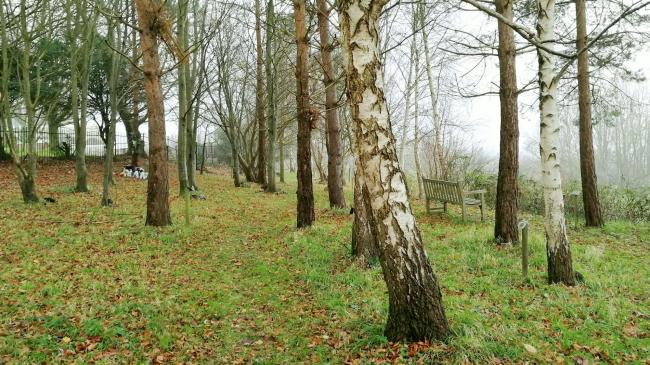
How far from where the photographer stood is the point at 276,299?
17.5 feet

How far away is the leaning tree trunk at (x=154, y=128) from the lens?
8680 millimetres

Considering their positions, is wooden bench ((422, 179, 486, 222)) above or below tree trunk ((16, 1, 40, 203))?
below

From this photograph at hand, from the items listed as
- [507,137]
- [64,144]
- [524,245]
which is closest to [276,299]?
[524,245]

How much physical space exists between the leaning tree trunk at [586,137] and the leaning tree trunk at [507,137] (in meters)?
3.53

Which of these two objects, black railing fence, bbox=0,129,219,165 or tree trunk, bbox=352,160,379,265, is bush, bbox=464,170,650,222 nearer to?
tree trunk, bbox=352,160,379,265

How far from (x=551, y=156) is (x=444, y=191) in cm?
539

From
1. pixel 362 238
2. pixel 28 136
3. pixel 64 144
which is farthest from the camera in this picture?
pixel 64 144

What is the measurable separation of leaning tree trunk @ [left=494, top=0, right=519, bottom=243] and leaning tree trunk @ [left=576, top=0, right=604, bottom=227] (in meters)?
3.53

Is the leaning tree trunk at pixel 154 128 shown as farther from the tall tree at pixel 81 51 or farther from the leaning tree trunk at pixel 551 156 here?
the leaning tree trunk at pixel 551 156

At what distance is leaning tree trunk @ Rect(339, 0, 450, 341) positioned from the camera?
357 cm

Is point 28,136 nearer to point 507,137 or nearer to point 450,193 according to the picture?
point 450,193

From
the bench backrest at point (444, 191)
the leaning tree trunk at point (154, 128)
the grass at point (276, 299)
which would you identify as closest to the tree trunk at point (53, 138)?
the grass at point (276, 299)

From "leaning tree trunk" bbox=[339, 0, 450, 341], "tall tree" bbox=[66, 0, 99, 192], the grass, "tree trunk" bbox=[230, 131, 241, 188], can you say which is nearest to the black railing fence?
"tree trunk" bbox=[230, 131, 241, 188]

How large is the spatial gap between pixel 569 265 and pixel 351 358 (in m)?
3.23
